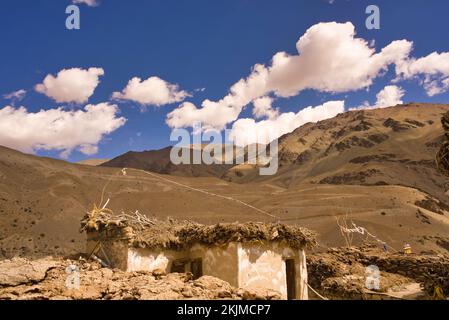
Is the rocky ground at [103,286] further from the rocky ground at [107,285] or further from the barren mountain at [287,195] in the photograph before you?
the barren mountain at [287,195]

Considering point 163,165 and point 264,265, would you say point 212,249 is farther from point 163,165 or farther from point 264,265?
point 163,165

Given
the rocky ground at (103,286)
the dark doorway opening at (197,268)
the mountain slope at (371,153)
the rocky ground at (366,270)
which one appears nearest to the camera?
the rocky ground at (103,286)

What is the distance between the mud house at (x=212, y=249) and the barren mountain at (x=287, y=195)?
2395 millimetres

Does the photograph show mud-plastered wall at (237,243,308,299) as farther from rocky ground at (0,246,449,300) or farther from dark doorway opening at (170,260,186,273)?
dark doorway opening at (170,260,186,273)

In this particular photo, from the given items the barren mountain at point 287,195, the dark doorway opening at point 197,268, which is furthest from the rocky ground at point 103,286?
the barren mountain at point 287,195

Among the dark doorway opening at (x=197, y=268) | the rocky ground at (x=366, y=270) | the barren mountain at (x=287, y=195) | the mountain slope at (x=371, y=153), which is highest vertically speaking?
the mountain slope at (x=371, y=153)

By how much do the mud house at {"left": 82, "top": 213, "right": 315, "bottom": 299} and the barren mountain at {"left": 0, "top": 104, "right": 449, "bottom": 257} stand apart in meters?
2.39

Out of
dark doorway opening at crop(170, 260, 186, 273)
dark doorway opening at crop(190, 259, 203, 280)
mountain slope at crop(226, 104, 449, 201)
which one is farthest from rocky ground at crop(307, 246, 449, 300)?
mountain slope at crop(226, 104, 449, 201)

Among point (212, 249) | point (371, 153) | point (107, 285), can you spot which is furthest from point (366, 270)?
point (371, 153)

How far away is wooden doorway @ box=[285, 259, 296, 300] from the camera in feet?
32.0

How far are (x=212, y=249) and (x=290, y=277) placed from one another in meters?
2.22

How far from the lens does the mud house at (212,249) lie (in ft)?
28.1
